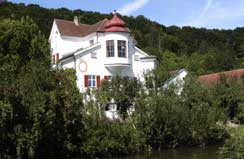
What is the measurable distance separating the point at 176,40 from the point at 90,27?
70327mm

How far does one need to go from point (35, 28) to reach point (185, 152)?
2011 centimetres

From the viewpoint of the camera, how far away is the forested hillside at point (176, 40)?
3492 inches

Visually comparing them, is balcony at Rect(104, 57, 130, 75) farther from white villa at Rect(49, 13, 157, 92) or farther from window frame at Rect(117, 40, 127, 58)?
window frame at Rect(117, 40, 127, 58)

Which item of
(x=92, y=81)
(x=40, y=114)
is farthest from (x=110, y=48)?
(x=40, y=114)

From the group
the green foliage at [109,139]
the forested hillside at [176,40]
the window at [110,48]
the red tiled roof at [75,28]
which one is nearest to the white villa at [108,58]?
the window at [110,48]

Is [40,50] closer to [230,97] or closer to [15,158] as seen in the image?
[15,158]

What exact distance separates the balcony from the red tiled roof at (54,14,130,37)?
3123mm

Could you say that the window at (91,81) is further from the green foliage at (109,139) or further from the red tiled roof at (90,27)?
the green foliage at (109,139)

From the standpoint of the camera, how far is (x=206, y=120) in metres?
42.1

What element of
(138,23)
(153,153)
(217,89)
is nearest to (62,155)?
(153,153)

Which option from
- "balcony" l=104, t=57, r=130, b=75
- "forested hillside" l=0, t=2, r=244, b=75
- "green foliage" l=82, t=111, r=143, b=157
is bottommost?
"green foliage" l=82, t=111, r=143, b=157

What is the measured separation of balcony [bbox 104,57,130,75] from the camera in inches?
1996

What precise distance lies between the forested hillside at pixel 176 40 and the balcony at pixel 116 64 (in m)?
19.4

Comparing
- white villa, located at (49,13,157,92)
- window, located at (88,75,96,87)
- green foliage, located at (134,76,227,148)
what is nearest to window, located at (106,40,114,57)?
white villa, located at (49,13,157,92)
